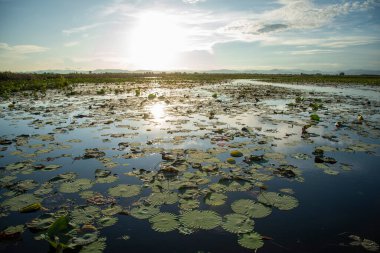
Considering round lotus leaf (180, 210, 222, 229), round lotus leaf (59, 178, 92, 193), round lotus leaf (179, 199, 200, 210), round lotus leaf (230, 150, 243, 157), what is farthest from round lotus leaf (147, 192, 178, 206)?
round lotus leaf (230, 150, 243, 157)

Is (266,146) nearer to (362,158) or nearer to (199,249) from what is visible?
(362,158)

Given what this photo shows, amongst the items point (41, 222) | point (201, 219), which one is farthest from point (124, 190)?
point (201, 219)

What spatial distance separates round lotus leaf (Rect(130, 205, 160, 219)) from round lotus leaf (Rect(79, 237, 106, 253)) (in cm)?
64

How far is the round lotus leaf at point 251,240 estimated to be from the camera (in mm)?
2955

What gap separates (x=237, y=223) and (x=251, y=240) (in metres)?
0.38

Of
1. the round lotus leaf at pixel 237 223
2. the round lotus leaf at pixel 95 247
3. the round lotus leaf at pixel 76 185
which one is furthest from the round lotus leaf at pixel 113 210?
the round lotus leaf at pixel 237 223

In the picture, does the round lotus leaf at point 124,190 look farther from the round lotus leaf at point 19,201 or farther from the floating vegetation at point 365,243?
the floating vegetation at point 365,243

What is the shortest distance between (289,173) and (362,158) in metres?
2.40

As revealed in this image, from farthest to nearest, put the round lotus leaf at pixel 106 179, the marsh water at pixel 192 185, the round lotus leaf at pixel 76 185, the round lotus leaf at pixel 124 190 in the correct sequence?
1. the round lotus leaf at pixel 106 179
2. the round lotus leaf at pixel 76 185
3. the round lotus leaf at pixel 124 190
4. the marsh water at pixel 192 185

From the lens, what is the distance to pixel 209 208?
12.5ft

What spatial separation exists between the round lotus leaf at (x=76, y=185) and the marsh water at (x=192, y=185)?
33 mm

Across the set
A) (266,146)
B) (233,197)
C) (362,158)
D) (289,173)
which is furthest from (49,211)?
(362,158)

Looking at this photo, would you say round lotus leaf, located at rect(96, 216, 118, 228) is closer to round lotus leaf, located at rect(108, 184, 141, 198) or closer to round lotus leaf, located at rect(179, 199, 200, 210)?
round lotus leaf, located at rect(108, 184, 141, 198)

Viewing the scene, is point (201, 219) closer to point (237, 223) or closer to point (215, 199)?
point (237, 223)
